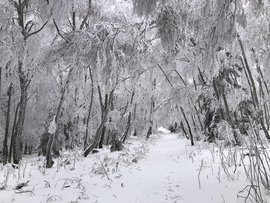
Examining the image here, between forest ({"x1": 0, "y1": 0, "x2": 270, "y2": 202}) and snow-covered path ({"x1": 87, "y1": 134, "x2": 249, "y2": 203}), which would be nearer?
forest ({"x1": 0, "y1": 0, "x2": 270, "y2": 202})

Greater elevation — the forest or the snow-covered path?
the forest

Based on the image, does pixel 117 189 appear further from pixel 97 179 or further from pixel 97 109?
pixel 97 109

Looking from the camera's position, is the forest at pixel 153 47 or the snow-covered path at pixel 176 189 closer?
the forest at pixel 153 47

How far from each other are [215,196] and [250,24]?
4.05m

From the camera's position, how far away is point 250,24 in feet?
16.6

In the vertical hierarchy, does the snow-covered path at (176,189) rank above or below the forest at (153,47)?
below

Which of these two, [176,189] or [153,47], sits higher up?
[153,47]

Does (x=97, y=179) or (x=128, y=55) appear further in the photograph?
(x=128, y=55)

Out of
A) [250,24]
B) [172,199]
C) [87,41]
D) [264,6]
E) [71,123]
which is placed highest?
[250,24]

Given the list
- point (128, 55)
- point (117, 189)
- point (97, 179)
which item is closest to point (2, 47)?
point (128, 55)

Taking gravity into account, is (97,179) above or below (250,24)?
below

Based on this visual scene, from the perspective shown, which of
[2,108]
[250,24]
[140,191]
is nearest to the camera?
[140,191]

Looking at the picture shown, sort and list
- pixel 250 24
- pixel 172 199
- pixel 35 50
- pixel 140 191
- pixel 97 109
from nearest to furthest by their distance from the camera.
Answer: pixel 172 199 → pixel 140 191 → pixel 250 24 → pixel 35 50 → pixel 97 109

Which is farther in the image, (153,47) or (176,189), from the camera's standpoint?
(153,47)
